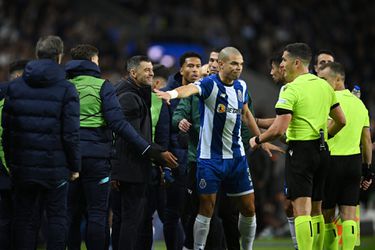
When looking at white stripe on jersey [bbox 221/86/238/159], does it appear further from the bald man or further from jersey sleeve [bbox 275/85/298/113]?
jersey sleeve [bbox 275/85/298/113]

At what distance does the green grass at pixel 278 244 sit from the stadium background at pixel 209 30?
2598mm

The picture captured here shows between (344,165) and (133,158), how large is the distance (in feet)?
8.13

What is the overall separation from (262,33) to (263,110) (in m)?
4.57

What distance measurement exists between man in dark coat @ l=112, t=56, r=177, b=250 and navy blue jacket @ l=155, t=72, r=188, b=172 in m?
0.48

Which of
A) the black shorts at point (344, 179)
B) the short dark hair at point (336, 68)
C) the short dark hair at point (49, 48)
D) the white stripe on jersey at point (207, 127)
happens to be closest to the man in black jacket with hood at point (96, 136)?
the white stripe on jersey at point (207, 127)

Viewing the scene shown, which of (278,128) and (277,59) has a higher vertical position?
(277,59)

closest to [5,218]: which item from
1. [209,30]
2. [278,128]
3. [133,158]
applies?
[133,158]

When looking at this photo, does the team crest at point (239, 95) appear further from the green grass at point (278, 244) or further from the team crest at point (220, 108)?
the green grass at point (278, 244)

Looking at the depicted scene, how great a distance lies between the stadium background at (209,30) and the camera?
22.2 m

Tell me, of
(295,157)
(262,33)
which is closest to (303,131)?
(295,157)

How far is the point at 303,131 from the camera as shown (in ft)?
34.6

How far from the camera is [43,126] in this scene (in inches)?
376

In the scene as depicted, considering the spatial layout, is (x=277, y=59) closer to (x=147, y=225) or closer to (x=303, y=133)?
(x=303, y=133)

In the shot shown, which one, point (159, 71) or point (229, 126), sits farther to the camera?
point (159, 71)
